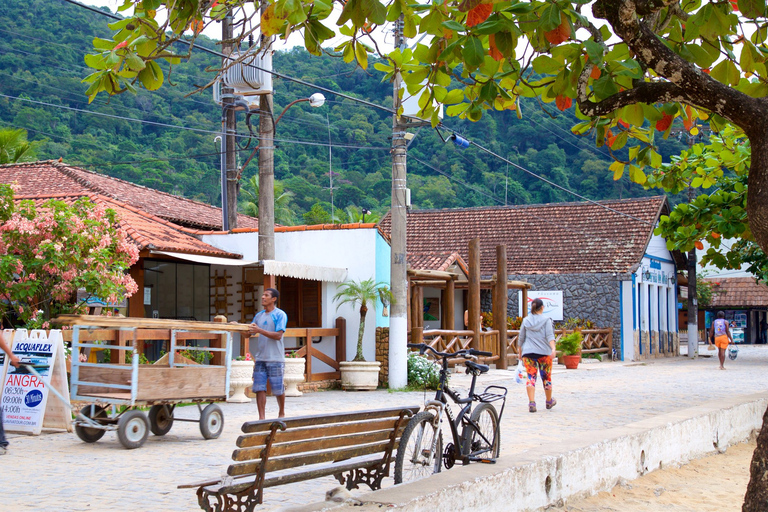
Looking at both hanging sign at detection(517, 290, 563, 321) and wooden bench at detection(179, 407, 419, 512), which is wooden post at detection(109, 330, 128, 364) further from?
hanging sign at detection(517, 290, 563, 321)

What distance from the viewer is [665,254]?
106 feet

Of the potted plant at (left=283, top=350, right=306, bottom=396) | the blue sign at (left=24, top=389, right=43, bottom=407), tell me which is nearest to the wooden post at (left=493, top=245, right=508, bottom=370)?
the potted plant at (left=283, top=350, right=306, bottom=396)

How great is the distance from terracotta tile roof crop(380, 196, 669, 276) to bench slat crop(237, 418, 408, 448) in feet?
70.6

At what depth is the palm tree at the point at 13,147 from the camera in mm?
26297

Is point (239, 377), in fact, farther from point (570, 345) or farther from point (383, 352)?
point (570, 345)

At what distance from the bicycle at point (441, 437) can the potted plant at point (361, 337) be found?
25.8ft

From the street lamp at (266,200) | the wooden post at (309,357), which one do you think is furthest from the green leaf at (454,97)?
the wooden post at (309,357)

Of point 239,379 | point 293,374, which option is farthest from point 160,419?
point 293,374

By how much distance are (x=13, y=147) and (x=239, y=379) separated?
17.7 m

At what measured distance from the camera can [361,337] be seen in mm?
15273

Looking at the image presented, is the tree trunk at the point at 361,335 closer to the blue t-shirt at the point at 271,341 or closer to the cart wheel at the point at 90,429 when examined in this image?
the blue t-shirt at the point at 271,341

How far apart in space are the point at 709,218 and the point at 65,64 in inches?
1252

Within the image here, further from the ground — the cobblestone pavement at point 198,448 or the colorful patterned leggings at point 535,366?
the colorful patterned leggings at point 535,366

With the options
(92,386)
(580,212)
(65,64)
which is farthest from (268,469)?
(65,64)
